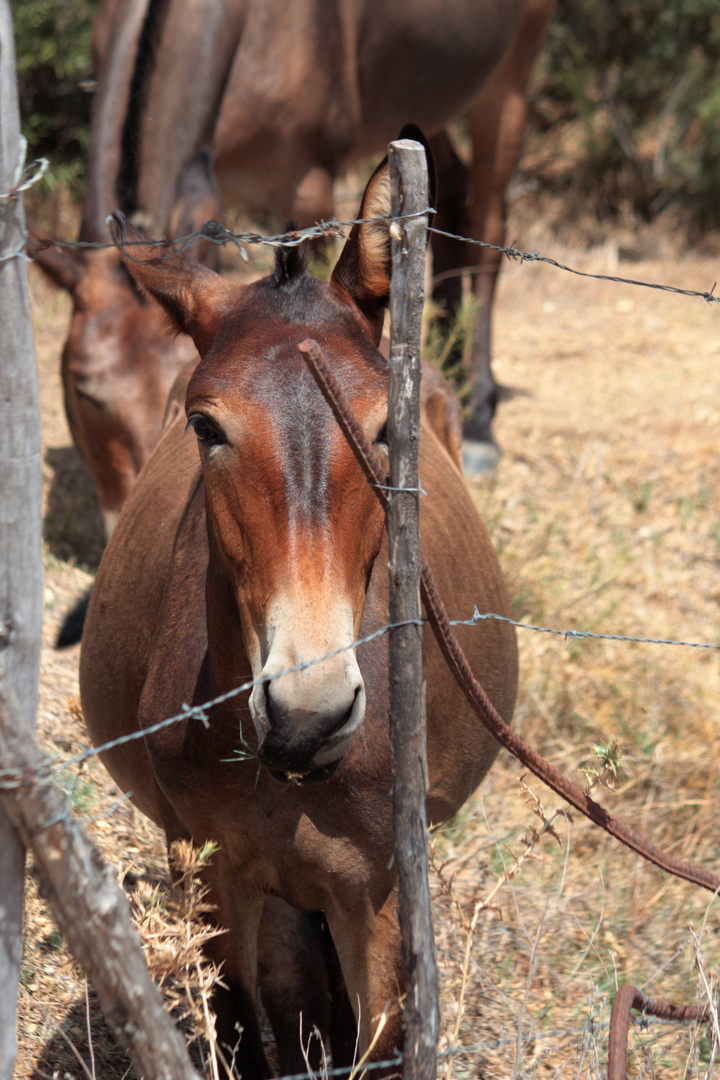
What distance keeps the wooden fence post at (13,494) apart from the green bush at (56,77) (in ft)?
25.1

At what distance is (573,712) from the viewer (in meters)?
4.33

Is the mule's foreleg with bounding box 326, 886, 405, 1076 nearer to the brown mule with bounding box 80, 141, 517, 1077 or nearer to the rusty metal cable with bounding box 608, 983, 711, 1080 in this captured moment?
the brown mule with bounding box 80, 141, 517, 1077

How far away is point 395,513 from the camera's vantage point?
165 cm

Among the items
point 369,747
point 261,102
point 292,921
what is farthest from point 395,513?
point 261,102

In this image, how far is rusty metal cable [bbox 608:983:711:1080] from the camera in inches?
74.5

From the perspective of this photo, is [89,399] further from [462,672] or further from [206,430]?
[462,672]

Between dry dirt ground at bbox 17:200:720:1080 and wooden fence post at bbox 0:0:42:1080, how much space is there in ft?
0.58

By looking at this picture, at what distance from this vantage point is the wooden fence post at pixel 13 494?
4.65ft

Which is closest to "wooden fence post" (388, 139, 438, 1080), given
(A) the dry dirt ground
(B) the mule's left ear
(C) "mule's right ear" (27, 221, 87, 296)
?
(A) the dry dirt ground

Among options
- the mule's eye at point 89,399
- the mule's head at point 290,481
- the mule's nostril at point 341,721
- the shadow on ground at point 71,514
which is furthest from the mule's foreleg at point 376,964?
the shadow on ground at point 71,514

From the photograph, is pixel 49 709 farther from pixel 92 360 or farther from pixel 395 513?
pixel 395 513

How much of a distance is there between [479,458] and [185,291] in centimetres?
416

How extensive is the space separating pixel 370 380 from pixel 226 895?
1.14 metres

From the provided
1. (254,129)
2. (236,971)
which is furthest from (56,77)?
(236,971)
